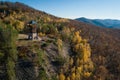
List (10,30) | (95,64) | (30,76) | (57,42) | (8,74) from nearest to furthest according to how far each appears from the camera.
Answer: (8,74), (30,76), (10,30), (57,42), (95,64)

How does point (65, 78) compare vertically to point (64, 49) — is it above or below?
below

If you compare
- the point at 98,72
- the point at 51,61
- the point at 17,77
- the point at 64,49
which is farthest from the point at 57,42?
the point at 17,77

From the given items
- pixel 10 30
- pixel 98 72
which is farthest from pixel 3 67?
pixel 98 72

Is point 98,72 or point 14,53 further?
point 98,72

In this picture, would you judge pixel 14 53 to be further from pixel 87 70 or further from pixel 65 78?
pixel 87 70

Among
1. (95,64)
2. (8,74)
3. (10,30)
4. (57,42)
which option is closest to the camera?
(8,74)

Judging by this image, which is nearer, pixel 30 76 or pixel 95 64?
pixel 30 76

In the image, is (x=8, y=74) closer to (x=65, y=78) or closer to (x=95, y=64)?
(x=65, y=78)

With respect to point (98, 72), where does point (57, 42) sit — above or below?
above

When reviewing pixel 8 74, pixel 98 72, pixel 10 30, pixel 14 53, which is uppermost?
pixel 10 30
